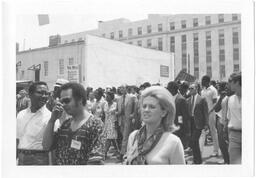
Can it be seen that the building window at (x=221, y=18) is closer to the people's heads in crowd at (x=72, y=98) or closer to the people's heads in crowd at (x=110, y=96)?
the people's heads in crowd at (x=110, y=96)

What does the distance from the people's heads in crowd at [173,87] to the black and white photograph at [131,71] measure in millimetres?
12

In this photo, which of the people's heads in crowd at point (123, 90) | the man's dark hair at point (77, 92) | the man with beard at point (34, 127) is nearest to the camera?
the man's dark hair at point (77, 92)

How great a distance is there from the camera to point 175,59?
426 centimetres

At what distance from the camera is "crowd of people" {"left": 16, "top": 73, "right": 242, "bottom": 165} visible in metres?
2.27

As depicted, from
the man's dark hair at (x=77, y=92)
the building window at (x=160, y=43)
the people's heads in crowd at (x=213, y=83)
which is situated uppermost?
the building window at (x=160, y=43)

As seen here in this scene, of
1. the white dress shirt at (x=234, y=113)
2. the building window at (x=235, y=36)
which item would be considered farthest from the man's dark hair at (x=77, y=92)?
the building window at (x=235, y=36)

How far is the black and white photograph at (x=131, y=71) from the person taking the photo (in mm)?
2926

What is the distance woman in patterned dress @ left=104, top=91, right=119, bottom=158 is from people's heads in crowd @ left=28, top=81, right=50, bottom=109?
2.41 m

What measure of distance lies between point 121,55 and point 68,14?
1047mm

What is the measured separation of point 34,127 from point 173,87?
179cm

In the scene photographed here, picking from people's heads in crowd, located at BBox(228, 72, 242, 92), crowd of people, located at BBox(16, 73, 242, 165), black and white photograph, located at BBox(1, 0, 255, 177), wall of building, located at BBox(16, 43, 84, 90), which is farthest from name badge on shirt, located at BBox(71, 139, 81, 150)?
people's heads in crowd, located at BBox(228, 72, 242, 92)

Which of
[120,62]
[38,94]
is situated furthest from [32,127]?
[120,62]

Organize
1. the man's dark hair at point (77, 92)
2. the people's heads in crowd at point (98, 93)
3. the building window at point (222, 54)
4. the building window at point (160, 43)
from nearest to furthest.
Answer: the man's dark hair at point (77, 92), the building window at point (222, 54), the building window at point (160, 43), the people's heads in crowd at point (98, 93)
